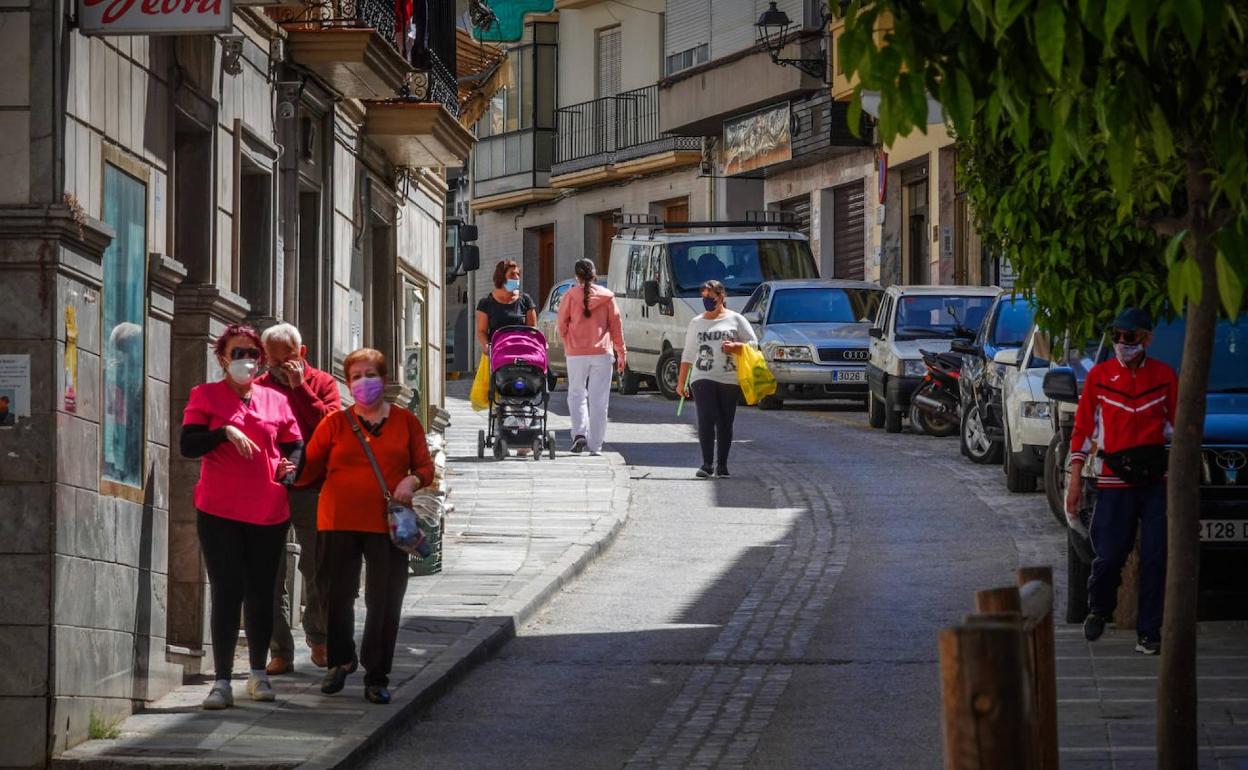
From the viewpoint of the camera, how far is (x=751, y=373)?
2212cm

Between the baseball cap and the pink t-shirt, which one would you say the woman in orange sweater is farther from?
the baseball cap

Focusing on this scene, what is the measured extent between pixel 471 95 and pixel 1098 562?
558 inches

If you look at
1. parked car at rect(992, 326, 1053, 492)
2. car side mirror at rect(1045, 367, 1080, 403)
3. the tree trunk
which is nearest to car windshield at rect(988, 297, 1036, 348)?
parked car at rect(992, 326, 1053, 492)

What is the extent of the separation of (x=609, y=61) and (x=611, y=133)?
7.98ft

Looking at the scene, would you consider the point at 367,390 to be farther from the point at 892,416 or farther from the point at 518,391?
the point at 892,416

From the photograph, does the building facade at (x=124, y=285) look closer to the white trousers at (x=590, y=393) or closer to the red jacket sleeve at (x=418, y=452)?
the red jacket sleeve at (x=418, y=452)

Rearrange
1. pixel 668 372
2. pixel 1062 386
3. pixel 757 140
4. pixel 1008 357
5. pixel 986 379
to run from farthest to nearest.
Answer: pixel 757 140 < pixel 668 372 < pixel 986 379 < pixel 1008 357 < pixel 1062 386

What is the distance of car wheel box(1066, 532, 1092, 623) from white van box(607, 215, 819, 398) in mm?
21166

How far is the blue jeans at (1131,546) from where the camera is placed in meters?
12.9

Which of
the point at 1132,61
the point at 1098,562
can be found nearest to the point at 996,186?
the point at 1098,562

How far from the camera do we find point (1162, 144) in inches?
250

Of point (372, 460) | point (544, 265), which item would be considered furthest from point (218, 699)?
point (544, 265)

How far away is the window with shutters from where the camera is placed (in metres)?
56.3

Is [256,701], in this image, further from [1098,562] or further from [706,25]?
[706,25]
